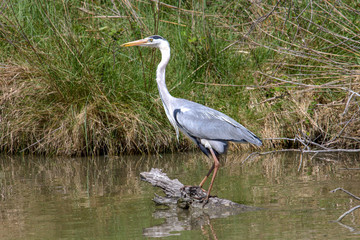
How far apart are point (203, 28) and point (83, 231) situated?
594 centimetres

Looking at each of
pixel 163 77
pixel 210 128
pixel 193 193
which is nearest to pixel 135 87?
pixel 163 77

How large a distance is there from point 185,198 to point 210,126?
1.03m

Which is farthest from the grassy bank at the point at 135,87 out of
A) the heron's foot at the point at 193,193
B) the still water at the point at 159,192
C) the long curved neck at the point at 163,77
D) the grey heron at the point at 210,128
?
the heron's foot at the point at 193,193

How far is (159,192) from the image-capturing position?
20.4ft

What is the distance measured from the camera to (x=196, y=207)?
5305 millimetres

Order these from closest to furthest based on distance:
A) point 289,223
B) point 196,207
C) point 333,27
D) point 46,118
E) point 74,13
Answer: point 289,223 → point 196,207 → point 46,118 → point 333,27 → point 74,13

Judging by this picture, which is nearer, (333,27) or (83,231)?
(83,231)

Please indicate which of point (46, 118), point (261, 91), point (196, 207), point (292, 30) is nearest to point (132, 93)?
point (46, 118)

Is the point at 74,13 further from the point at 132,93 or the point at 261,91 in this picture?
the point at 261,91

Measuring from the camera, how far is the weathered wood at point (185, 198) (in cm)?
515

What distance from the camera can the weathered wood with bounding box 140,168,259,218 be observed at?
5.15 m

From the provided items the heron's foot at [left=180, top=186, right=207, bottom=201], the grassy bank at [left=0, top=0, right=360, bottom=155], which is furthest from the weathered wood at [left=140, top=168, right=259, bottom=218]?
the grassy bank at [left=0, top=0, right=360, bottom=155]

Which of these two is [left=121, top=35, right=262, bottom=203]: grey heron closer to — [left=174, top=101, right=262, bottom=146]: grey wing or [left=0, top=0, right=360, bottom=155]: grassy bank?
[left=174, top=101, right=262, bottom=146]: grey wing

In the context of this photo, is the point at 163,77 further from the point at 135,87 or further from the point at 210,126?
the point at 135,87
